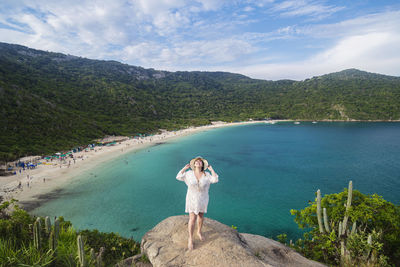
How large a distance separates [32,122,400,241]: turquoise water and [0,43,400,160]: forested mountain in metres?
25.2

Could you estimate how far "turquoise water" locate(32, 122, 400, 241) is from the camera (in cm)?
2484

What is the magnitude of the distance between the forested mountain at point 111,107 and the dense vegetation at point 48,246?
4385 centimetres

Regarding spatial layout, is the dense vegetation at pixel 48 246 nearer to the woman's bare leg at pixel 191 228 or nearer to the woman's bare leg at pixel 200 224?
the woman's bare leg at pixel 191 228

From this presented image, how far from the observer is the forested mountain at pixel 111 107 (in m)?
56.1

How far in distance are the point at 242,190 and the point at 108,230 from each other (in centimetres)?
2123

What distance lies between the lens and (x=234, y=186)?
117ft

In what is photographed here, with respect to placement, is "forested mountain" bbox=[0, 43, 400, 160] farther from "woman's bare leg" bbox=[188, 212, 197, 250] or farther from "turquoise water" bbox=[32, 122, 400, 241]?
"woman's bare leg" bbox=[188, 212, 197, 250]

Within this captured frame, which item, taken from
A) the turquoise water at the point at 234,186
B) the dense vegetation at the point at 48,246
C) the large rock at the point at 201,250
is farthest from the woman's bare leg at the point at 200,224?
the turquoise water at the point at 234,186

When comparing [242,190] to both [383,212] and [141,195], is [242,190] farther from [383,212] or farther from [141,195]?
[383,212]

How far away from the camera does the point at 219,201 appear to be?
29.9 m

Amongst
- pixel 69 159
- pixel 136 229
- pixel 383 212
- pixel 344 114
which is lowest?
pixel 136 229

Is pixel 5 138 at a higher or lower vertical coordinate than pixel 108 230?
higher

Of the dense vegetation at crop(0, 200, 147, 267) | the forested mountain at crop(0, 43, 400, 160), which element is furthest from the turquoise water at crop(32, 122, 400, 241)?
the forested mountain at crop(0, 43, 400, 160)

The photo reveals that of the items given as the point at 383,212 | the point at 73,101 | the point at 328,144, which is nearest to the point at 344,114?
the point at 328,144
